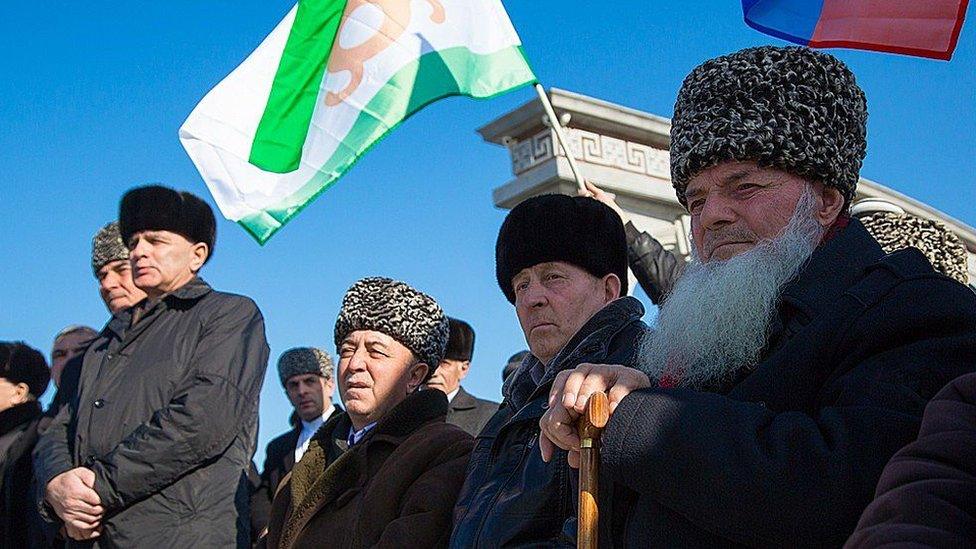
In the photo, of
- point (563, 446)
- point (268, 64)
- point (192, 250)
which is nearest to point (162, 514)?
point (192, 250)

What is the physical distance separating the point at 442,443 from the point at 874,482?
2464mm

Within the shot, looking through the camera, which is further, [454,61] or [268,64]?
[268,64]

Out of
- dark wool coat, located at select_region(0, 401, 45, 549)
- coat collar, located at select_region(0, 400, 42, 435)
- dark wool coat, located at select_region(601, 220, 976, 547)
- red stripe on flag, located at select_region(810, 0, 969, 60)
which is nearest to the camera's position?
dark wool coat, located at select_region(601, 220, 976, 547)

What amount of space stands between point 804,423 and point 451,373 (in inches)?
200

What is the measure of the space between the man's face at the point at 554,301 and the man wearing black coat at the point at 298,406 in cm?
376

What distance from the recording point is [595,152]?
8445mm

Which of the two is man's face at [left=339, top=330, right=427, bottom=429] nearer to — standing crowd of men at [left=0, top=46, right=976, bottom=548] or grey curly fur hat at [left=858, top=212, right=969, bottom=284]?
standing crowd of men at [left=0, top=46, right=976, bottom=548]

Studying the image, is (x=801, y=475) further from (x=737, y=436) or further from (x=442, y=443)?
(x=442, y=443)

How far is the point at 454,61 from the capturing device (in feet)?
19.0

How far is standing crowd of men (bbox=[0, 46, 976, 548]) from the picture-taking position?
2252mm

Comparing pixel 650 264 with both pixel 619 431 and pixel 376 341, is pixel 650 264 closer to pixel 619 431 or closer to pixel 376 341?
pixel 376 341

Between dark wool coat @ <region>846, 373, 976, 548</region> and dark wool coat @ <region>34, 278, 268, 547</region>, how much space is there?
3813 millimetres

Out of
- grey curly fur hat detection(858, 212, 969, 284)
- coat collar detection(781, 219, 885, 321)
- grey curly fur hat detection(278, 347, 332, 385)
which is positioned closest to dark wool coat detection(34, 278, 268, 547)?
grey curly fur hat detection(278, 347, 332, 385)

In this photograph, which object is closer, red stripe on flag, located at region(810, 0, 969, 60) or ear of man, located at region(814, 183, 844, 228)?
ear of man, located at region(814, 183, 844, 228)
